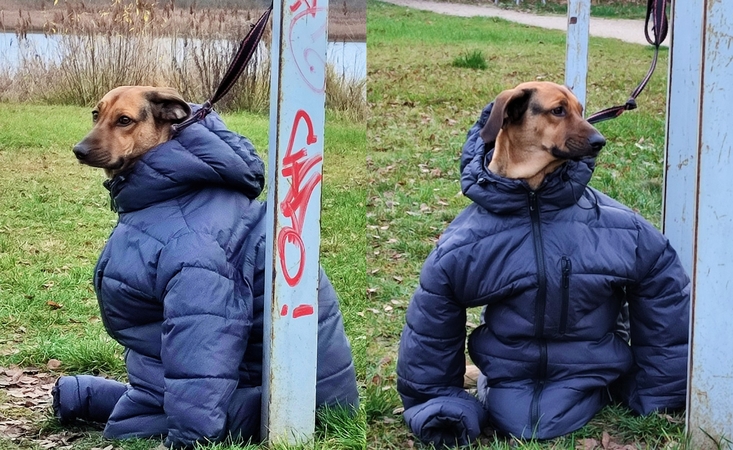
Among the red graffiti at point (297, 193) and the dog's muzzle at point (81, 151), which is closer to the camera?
the red graffiti at point (297, 193)

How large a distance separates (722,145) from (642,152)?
5.87 metres

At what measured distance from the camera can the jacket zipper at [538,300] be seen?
3771 millimetres

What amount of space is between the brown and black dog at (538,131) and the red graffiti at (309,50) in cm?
76

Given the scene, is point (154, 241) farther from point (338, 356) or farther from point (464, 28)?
point (464, 28)

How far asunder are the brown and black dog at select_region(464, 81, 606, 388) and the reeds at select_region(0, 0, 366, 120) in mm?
2761

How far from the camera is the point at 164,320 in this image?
12.1 ft

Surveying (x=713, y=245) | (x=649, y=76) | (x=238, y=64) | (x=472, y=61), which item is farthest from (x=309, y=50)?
→ (x=472, y=61)

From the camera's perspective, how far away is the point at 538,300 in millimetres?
3816

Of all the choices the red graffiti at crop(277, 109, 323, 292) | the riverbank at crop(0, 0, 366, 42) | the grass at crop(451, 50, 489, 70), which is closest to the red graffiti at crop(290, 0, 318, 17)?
the red graffiti at crop(277, 109, 323, 292)

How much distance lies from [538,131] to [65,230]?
12.4ft

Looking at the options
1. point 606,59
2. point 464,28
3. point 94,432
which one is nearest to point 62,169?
point 94,432

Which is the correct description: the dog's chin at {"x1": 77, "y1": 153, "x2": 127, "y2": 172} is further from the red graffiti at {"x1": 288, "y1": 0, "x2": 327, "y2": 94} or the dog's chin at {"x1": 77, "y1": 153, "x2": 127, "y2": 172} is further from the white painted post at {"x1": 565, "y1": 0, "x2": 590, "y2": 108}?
the white painted post at {"x1": 565, "y1": 0, "x2": 590, "y2": 108}

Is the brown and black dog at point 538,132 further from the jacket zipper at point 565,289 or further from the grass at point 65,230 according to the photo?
the grass at point 65,230

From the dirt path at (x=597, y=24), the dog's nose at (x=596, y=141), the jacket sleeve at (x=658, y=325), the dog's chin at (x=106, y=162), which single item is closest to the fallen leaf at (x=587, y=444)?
the jacket sleeve at (x=658, y=325)
